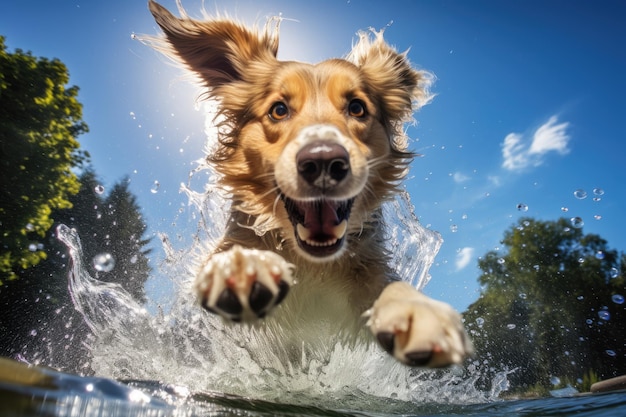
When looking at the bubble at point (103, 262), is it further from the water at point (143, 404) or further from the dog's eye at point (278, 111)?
the dog's eye at point (278, 111)

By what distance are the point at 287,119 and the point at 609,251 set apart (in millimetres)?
28986

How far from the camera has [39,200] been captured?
50.8 ft

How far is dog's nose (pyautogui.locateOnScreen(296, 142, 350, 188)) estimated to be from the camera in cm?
356

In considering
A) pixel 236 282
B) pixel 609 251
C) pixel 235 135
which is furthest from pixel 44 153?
pixel 609 251

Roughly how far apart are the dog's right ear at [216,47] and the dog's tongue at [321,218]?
2086mm

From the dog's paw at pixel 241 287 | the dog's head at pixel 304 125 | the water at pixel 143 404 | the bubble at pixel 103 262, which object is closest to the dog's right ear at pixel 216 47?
the dog's head at pixel 304 125

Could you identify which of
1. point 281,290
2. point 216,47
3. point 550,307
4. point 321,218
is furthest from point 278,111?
point 550,307

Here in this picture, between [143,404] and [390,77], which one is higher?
[390,77]

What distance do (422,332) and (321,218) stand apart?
1.63 metres

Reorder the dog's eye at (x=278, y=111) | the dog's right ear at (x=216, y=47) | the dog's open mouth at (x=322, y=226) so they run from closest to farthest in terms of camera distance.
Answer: the dog's open mouth at (x=322, y=226), the dog's eye at (x=278, y=111), the dog's right ear at (x=216, y=47)

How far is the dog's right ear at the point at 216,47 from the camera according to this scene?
5.25 meters

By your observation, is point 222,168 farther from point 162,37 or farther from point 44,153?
point 44,153

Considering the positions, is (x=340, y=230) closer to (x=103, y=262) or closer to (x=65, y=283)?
(x=103, y=262)

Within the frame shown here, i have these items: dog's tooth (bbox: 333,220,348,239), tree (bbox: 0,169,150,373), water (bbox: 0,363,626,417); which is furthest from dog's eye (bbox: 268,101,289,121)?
tree (bbox: 0,169,150,373)
